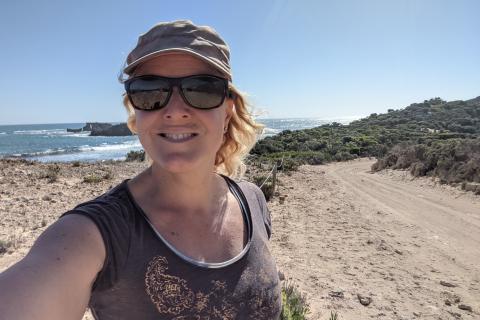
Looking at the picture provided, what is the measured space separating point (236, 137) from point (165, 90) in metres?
0.65

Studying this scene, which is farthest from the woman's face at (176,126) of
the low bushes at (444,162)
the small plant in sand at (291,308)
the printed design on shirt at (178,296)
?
the low bushes at (444,162)

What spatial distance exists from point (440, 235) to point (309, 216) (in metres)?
2.91

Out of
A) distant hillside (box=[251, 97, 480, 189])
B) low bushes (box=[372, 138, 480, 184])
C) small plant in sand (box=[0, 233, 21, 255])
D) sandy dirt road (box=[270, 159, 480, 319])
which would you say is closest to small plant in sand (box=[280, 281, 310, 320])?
sandy dirt road (box=[270, 159, 480, 319])

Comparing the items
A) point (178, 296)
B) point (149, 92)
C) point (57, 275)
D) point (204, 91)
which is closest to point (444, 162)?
point (204, 91)

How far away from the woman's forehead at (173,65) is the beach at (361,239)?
13.1ft

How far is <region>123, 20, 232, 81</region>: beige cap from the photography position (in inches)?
46.2

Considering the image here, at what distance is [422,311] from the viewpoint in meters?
4.83

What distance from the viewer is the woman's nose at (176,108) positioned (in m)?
1.29

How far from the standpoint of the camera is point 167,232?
1152 millimetres

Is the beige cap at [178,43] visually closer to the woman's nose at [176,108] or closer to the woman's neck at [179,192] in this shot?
the woman's nose at [176,108]

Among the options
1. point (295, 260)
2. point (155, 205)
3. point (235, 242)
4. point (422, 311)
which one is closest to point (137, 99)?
point (155, 205)

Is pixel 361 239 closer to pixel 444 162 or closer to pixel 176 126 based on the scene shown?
pixel 176 126

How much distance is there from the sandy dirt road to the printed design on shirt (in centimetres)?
375

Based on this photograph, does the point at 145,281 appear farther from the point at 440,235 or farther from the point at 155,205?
the point at 440,235
